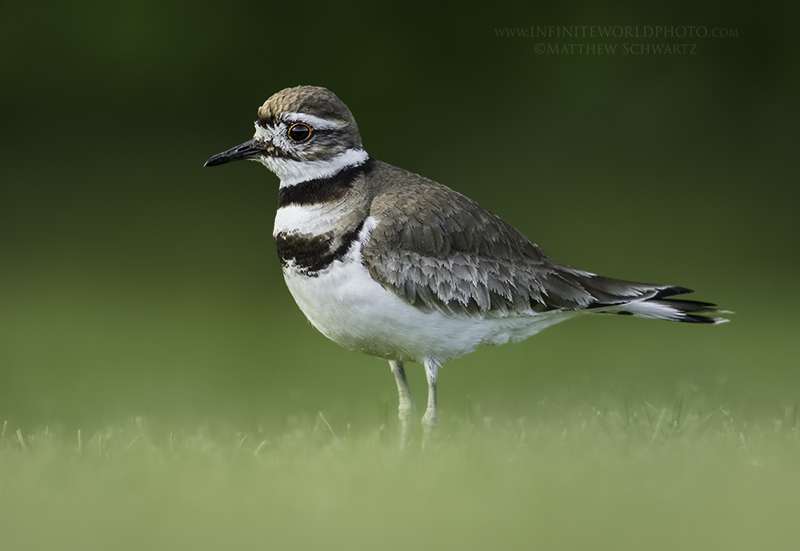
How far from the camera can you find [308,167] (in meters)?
5.11

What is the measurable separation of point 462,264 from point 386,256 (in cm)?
49

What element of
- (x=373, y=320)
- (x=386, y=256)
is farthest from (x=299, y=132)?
(x=373, y=320)

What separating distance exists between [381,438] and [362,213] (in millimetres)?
1224

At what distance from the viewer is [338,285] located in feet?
16.1

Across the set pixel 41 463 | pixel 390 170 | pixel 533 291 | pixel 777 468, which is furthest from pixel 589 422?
pixel 41 463

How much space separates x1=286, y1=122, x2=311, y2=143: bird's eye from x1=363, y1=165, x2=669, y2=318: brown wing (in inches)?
20.9

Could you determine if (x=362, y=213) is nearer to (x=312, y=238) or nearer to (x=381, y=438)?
(x=312, y=238)

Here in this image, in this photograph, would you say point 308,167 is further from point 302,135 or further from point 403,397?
point 403,397

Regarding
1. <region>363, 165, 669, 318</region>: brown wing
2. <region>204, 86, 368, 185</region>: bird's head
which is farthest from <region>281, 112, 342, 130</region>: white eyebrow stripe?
<region>363, 165, 669, 318</region>: brown wing

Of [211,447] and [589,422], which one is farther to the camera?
[589,422]

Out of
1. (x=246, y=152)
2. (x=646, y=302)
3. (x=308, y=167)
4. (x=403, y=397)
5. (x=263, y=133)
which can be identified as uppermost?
(x=263, y=133)

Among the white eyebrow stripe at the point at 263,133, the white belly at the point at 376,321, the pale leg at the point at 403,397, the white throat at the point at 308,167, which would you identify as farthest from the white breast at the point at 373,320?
the white eyebrow stripe at the point at 263,133

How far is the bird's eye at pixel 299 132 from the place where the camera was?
16.6ft

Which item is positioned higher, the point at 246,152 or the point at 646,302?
the point at 246,152
